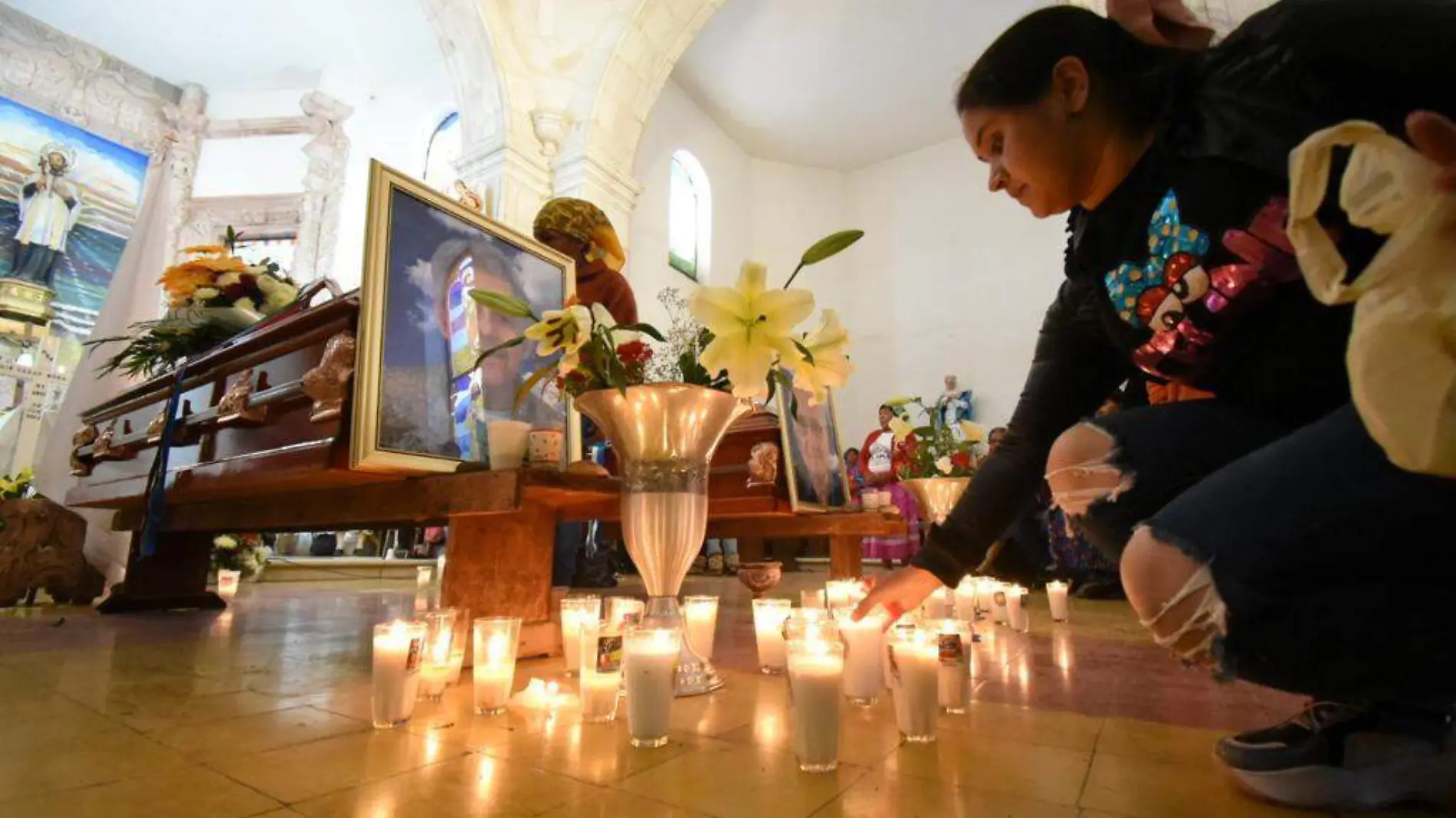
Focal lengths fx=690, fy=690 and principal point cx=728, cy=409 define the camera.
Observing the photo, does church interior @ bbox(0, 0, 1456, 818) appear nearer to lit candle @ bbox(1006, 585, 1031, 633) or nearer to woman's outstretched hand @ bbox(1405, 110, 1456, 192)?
lit candle @ bbox(1006, 585, 1031, 633)

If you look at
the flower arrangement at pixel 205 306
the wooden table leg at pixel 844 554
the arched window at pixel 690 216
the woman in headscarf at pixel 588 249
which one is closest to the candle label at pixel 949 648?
the wooden table leg at pixel 844 554

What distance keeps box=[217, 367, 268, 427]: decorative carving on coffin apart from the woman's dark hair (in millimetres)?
1905

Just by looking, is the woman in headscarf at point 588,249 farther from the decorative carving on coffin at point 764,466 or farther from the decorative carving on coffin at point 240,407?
the decorative carving on coffin at point 240,407

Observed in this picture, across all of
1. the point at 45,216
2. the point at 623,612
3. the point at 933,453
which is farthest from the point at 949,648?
the point at 45,216

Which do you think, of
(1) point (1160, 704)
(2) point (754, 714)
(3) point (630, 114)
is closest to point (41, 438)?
(3) point (630, 114)

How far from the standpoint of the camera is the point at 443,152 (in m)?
8.50

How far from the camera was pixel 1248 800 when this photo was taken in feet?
2.77

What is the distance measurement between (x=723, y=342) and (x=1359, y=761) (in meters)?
1.00

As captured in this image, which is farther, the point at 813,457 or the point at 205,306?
the point at 813,457

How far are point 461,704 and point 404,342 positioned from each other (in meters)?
0.88

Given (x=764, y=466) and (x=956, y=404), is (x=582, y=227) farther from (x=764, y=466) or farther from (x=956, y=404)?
(x=956, y=404)

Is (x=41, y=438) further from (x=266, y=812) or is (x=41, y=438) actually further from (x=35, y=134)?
(x=266, y=812)

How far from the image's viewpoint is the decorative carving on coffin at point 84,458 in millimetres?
3014

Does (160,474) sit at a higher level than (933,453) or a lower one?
lower
